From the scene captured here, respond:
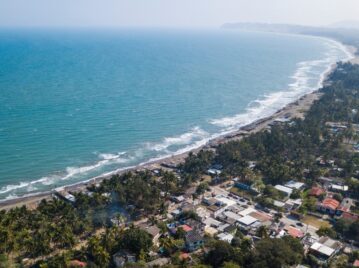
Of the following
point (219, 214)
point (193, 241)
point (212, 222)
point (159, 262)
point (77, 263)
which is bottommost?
point (219, 214)

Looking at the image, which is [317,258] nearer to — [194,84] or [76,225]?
[76,225]

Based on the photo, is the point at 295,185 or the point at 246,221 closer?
the point at 246,221

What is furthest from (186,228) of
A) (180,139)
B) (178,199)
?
(180,139)

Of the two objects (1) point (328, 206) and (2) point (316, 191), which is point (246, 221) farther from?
(2) point (316, 191)

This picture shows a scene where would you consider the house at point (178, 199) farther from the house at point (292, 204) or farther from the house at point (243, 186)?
the house at point (292, 204)

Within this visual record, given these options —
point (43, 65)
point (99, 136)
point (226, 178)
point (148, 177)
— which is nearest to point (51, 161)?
point (99, 136)

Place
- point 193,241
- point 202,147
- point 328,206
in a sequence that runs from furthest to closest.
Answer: point 202,147 → point 328,206 → point 193,241
